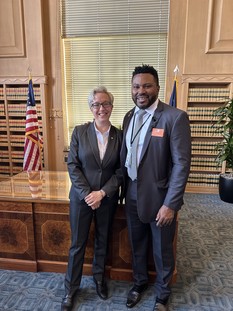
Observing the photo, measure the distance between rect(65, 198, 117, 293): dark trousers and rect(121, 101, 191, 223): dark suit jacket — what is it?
0.28 metres

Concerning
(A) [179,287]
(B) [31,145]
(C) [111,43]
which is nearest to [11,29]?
Answer: (C) [111,43]

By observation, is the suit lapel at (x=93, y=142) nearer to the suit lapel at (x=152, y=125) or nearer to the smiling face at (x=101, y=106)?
the smiling face at (x=101, y=106)

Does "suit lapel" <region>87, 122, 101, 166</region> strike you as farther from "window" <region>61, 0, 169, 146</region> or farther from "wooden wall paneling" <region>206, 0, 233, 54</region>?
"wooden wall paneling" <region>206, 0, 233, 54</region>

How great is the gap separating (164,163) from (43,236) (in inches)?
49.3

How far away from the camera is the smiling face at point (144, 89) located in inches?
57.7

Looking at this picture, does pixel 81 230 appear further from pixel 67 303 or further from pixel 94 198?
pixel 67 303

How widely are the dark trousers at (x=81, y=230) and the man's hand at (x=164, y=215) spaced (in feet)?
1.22

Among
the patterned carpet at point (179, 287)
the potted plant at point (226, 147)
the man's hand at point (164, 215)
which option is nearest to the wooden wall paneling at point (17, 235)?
the patterned carpet at point (179, 287)

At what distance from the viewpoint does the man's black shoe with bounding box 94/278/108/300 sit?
6.00 feet

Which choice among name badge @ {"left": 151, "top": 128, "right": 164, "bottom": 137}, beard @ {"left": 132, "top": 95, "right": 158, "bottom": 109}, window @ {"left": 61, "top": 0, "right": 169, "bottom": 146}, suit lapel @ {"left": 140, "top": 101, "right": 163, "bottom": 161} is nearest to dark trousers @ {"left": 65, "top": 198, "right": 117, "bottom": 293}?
suit lapel @ {"left": 140, "top": 101, "right": 163, "bottom": 161}

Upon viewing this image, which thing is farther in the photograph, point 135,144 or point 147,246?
point 147,246

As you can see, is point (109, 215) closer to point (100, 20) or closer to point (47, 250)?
point (47, 250)

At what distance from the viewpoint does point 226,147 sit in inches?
146

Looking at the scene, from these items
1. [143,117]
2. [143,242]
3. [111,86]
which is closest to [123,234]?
[143,242]
